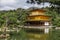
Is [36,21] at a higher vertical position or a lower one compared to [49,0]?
lower

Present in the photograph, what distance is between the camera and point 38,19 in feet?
139

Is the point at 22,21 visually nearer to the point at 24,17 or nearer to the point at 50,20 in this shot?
the point at 24,17

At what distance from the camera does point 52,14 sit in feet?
134

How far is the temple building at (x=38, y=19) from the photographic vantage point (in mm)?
39281

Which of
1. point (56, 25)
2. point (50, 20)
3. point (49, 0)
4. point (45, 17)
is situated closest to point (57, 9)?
point (49, 0)

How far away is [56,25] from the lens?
34875 millimetres

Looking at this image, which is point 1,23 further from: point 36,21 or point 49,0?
point 49,0

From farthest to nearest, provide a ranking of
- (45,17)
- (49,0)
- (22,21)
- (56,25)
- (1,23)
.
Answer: (49,0)
(45,17)
(22,21)
(56,25)
(1,23)

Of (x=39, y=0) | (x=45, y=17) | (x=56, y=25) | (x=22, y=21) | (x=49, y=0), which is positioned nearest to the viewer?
(x=56, y=25)

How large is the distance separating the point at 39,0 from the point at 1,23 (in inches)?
772

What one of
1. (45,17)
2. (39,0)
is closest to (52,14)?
(45,17)

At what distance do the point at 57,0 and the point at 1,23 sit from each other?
616 inches

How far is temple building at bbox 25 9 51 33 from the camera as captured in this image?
39281mm

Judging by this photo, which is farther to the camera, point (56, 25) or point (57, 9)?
point (57, 9)
